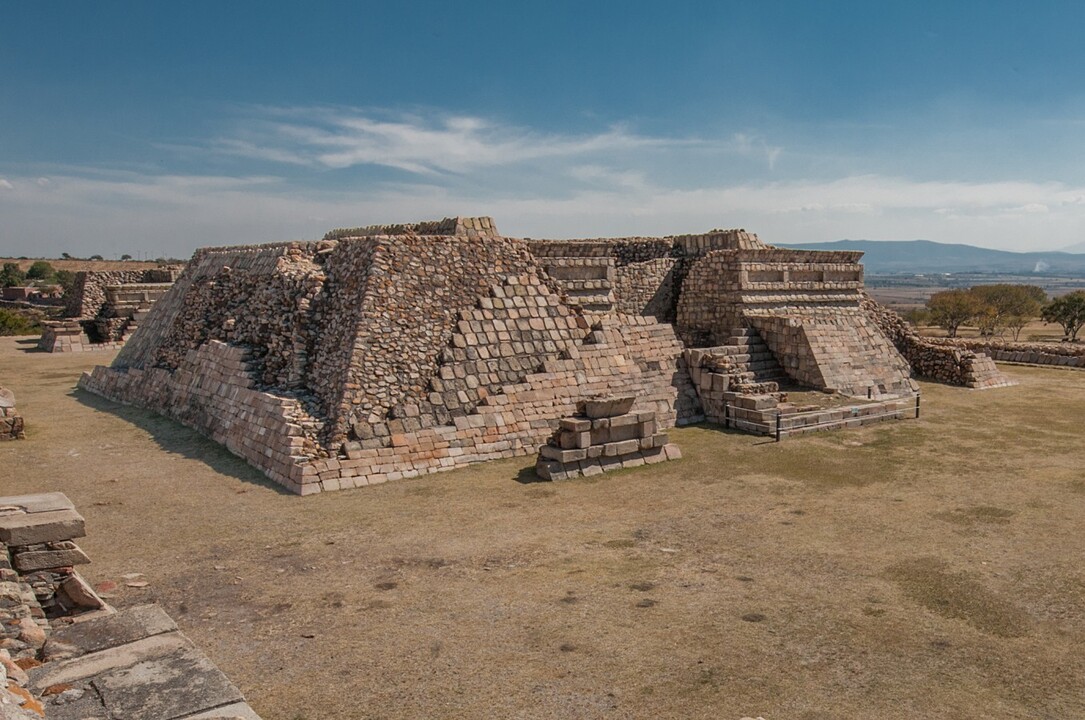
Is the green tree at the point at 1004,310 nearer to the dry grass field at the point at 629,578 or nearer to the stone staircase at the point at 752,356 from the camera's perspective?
the stone staircase at the point at 752,356

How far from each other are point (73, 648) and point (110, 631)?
0.29 metres

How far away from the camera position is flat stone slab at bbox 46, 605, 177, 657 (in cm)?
543

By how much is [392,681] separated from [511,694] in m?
0.92

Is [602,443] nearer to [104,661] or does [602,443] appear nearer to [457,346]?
[457,346]

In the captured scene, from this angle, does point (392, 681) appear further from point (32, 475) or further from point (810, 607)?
point (32, 475)

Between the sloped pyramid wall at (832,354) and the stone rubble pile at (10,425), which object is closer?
the stone rubble pile at (10,425)

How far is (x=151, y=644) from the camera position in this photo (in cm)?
542

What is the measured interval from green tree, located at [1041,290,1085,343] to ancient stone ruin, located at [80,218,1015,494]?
69.4ft

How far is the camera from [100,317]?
2944 centimetres

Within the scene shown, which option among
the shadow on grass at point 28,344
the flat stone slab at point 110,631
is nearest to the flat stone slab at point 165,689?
the flat stone slab at point 110,631

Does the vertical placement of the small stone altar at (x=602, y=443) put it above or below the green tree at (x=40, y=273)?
below

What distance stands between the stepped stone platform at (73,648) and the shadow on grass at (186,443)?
4.27 meters

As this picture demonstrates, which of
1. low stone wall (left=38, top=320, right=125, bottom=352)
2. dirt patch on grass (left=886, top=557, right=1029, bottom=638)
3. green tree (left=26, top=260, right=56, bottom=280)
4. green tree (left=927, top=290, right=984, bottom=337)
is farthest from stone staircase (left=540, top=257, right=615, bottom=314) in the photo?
green tree (left=26, top=260, right=56, bottom=280)

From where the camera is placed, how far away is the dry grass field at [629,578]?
5.73 m
